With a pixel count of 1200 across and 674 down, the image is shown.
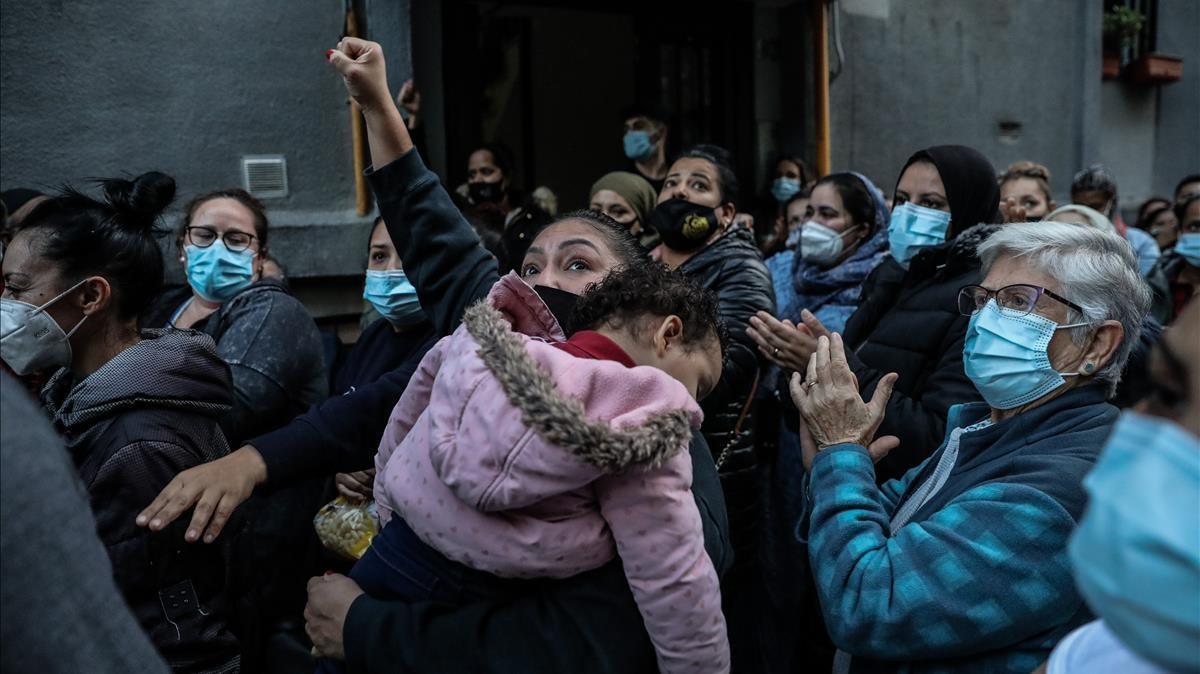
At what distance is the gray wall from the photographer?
15.6 ft

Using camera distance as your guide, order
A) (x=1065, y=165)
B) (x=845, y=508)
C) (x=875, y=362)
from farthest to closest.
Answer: (x=1065, y=165) → (x=875, y=362) → (x=845, y=508)

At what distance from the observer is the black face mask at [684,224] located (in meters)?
3.42

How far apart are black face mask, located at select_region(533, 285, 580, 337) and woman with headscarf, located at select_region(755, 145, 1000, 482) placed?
2.52ft

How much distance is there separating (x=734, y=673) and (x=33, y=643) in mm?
2704

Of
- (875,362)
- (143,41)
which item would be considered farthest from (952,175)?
(143,41)

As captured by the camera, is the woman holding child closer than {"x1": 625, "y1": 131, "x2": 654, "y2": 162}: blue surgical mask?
Yes

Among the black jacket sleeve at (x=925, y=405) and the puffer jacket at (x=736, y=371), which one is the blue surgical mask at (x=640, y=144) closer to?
the puffer jacket at (x=736, y=371)

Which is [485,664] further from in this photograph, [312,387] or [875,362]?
[312,387]

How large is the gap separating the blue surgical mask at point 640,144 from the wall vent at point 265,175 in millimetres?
2246

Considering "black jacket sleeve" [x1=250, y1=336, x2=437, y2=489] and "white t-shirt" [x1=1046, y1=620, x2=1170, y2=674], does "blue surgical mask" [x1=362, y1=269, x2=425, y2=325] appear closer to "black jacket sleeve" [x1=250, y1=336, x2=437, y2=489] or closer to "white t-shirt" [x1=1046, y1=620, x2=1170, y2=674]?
"black jacket sleeve" [x1=250, y1=336, x2=437, y2=489]

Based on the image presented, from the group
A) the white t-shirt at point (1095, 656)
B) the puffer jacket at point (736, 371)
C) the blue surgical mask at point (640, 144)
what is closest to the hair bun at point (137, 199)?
the puffer jacket at point (736, 371)

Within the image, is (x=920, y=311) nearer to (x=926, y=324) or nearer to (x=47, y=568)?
(x=926, y=324)

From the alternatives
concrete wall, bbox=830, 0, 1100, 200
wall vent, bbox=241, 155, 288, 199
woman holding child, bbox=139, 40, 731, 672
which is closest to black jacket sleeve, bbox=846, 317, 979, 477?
woman holding child, bbox=139, 40, 731, 672

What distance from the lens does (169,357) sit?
203 cm
